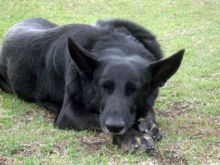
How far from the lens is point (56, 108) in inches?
247

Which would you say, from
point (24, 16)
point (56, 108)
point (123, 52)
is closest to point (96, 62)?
point (123, 52)

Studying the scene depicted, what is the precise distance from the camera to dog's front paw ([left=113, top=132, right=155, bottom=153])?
183 inches

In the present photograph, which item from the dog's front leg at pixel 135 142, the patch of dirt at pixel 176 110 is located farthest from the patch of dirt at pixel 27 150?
the patch of dirt at pixel 176 110

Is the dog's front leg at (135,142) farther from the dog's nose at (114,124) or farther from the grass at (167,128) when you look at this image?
the dog's nose at (114,124)

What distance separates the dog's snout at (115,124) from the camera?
4.52 meters

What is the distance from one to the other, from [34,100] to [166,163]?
9.01ft

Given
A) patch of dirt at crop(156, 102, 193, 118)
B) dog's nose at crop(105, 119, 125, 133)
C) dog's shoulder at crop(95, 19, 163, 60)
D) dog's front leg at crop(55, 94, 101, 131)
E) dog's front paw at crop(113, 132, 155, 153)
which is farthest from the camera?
patch of dirt at crop(156, 102, 193, 118)

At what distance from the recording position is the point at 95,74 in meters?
5.10

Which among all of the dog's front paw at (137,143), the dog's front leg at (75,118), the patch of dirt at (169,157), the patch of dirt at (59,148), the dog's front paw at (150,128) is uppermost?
the dog's front paw at (137,143)

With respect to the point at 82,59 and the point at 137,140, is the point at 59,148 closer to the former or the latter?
the point at 137,140

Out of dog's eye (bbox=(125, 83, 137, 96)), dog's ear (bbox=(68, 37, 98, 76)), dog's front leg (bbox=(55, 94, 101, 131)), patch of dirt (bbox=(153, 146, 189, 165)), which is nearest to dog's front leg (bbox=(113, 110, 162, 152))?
patch of dirt (bbox=(153, 146, 189, 165))

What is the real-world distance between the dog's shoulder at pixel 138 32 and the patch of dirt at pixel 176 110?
2.45 feet

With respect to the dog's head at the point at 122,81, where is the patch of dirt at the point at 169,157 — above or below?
below

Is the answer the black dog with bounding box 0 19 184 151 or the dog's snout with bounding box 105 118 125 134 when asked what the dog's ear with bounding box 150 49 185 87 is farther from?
the dog's snout with bounding box 105 118 125 134
